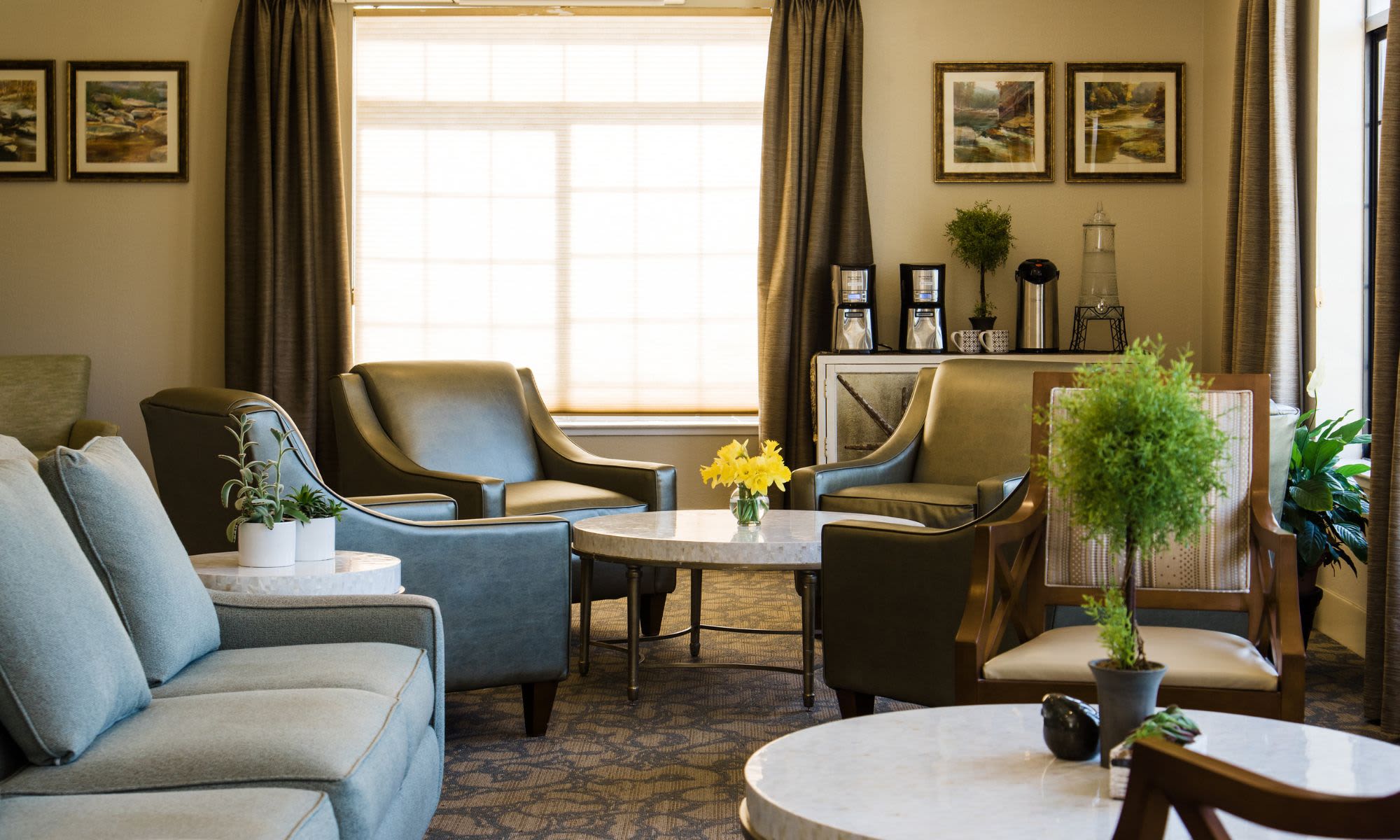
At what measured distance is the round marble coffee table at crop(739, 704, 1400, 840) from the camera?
1383mm

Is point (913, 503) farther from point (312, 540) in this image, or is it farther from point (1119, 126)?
point (1119, 126)

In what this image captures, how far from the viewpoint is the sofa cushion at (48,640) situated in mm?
1608

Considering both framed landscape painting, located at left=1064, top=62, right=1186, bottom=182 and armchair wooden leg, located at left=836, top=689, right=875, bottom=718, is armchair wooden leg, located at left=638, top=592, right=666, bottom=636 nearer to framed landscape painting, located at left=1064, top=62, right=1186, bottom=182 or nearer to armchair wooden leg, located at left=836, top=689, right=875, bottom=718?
armchair wooden leg, located at left=836, top=689, right=875, bottom=718

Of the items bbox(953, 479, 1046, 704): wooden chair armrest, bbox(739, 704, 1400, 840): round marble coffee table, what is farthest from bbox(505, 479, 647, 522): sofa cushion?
bbox(739, 704, 1400, 840): round marble coffee table

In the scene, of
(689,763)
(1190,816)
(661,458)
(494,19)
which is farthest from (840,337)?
(1190,816)

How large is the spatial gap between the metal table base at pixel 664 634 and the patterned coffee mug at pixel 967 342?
1.84 m

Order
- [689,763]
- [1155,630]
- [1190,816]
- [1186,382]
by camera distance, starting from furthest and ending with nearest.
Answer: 1. [689,763]
2. [1155,630]
3. [1186,382]
4. [1190,816]

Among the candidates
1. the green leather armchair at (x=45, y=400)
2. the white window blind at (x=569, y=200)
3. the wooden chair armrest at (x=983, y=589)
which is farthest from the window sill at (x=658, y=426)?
the wooden chair armrest at (x=983, y=589)

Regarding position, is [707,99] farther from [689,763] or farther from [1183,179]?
[689,763]

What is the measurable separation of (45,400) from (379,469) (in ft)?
7.06

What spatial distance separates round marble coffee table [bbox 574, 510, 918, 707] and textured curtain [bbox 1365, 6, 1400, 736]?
1.32 m

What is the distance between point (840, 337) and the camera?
5.50 m

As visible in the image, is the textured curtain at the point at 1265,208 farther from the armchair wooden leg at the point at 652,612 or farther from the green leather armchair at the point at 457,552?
the green leather armchair at the point at 457,552

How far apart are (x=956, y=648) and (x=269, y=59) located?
4.73m
